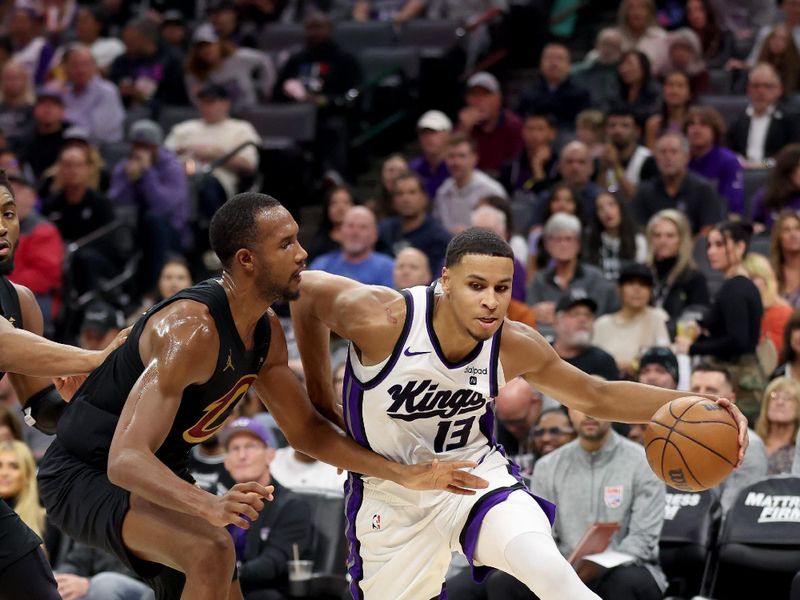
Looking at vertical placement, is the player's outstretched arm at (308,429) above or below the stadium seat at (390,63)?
above

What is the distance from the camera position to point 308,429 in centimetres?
551

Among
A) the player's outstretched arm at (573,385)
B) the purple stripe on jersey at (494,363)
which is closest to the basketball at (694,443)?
the player's outstretched arm at (573,385)

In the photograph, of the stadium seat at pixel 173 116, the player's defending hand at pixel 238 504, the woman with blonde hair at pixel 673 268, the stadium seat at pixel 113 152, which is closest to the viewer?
the player's defending hand at pixel 238 504

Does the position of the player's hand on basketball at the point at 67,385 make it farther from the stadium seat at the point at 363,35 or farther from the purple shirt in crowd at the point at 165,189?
the stadium seat at the point at 363,35

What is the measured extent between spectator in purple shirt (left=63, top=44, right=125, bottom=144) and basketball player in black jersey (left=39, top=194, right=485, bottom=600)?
26.2 feet

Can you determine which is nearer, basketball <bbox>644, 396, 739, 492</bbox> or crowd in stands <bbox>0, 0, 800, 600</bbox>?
basketball <bbox>644, 396, 739, 492</bbox>

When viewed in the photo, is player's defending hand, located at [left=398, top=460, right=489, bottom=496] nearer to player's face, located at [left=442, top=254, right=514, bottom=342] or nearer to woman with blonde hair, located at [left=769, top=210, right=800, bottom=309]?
player's face, located at [left=442, top=254, right=514, bottom=342]

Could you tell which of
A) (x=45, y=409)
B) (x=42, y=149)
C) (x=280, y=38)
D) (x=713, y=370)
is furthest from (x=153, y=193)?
(x=45, y=409)

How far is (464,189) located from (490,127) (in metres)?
1.41

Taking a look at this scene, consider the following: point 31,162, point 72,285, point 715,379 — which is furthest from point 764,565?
point 31,162

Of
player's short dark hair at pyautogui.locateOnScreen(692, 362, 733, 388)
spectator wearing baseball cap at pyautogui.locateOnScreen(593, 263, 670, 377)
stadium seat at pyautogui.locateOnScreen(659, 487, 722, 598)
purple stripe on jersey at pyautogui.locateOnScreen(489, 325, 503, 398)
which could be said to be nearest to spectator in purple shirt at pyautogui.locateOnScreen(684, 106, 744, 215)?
spectator wearing baseball cap at pyautogui.locateOnScreen(593, 263, 670, 377)

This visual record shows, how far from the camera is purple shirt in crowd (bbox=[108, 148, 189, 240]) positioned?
11.5 metres

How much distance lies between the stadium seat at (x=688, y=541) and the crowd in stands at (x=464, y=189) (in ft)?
0.65

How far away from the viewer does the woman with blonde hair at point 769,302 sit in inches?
350
